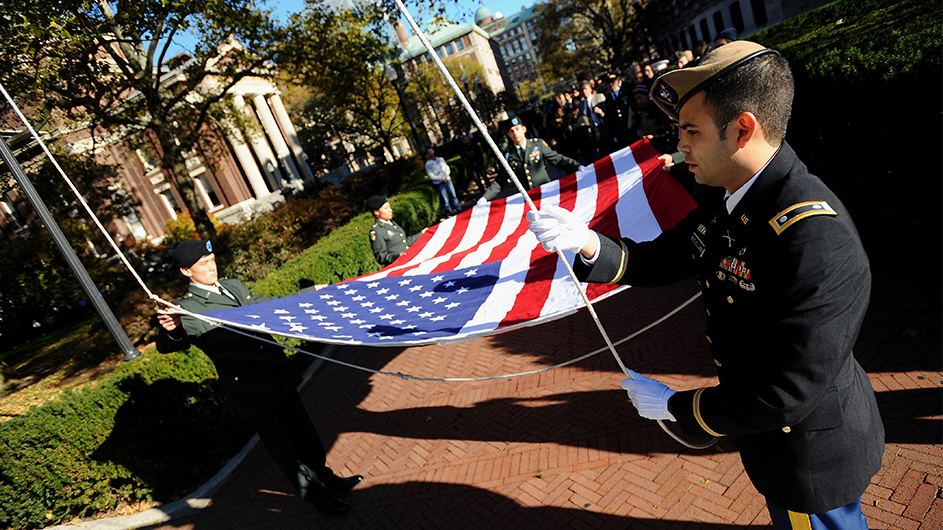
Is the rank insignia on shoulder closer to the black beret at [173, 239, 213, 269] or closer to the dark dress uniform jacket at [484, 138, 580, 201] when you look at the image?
the black beret at [173, 239, 213, 269]

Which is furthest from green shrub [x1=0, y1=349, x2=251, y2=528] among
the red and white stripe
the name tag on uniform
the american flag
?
the name tag on uniform

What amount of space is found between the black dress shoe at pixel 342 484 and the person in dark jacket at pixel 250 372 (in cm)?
15

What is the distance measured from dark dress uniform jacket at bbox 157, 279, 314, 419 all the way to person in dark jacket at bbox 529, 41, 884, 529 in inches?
125

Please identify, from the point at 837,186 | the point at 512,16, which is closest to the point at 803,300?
the point at 837,186

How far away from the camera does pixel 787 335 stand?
1.39 metres

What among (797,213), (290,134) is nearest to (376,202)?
(797,213)

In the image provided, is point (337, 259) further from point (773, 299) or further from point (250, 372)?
point (773, 299)

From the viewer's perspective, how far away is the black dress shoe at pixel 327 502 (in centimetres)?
440

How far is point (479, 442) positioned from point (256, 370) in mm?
2136

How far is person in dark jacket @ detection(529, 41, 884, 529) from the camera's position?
4.54 feet

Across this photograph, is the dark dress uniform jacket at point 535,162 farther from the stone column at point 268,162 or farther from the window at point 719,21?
the window at point 719,21

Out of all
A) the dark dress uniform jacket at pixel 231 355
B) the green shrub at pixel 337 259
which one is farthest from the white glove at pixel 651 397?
the green shrub at pixel 337 259

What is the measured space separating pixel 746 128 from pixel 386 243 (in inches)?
223

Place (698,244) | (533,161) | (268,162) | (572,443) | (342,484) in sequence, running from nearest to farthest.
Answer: (698,244) → (572,443) → (342,484) → (533,161) → (268,162)
